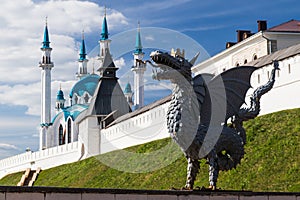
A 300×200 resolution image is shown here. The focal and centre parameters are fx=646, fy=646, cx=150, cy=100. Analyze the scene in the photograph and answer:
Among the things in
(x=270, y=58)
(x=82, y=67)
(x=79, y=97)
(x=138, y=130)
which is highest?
(x=82, y=67)

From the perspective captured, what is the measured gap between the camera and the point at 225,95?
11055 mm

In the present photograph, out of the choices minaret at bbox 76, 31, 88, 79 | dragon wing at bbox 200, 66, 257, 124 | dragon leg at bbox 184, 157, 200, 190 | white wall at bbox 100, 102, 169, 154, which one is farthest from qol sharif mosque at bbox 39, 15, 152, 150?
dragon leg at bbox 184, 157, 200, 190

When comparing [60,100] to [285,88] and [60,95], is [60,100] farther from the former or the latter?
[285,88]

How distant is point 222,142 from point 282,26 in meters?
32.6

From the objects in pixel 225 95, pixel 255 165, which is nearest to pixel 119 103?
pixel 255 165

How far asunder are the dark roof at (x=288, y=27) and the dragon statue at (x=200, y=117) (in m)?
30.4

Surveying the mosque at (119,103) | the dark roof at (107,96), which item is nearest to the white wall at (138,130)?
the mosque at (119,103)

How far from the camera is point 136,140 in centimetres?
3775

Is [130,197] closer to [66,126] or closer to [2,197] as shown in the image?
[2,197]

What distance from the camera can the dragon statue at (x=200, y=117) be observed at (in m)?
10.2

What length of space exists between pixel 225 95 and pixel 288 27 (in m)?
32.0

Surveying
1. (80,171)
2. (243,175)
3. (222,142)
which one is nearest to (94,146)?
(80,171)

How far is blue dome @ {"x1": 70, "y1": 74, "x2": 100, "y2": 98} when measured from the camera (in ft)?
230

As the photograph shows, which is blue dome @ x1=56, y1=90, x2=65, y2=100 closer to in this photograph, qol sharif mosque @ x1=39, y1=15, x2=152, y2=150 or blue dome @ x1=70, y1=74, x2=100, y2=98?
qol sharif mosque @ x1=39, y1=15, x2=152, y2=150
